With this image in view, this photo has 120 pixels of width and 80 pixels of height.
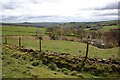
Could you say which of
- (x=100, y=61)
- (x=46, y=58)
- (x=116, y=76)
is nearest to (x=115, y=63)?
(x=100, y=61)

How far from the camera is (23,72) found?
12.7 meters

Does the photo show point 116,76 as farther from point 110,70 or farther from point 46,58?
Result: point 46,58

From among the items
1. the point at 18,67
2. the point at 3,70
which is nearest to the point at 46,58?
the point at 18,67

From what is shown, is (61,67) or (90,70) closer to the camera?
(90,70)

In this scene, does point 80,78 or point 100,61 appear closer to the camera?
point 80,78

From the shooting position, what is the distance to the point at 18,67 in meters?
14.0

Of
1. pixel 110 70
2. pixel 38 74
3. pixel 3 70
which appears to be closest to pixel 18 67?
pixel 3 70

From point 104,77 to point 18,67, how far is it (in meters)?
5.71

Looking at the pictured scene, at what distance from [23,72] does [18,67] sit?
1.47 m

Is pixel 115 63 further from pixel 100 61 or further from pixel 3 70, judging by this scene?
pixel 3 70

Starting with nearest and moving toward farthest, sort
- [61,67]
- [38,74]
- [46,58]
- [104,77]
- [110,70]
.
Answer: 1. [38,74]
2. [104,77]
3. [110,70]
4. [61,67]
5. [46,58]

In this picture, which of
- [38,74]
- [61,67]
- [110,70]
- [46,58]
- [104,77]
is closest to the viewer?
[38,74]

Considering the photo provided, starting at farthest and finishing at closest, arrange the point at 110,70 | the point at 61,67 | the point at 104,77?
the point at 61,67 → the point at 110,70 → the point at 104,77

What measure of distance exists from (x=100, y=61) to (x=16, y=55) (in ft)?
24.5
